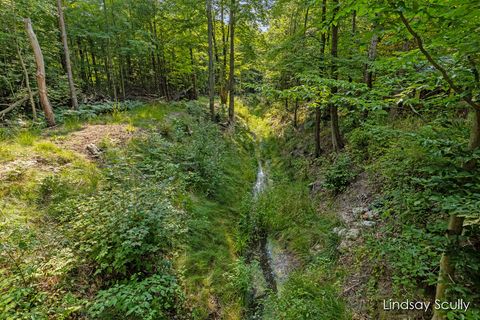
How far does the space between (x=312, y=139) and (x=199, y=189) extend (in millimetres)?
6153

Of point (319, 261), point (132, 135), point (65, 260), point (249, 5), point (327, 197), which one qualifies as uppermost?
point (249, 5)

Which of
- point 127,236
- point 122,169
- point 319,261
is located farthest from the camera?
point 122,169

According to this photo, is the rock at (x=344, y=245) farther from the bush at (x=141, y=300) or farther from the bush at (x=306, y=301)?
the bush at (x=141, y=300)

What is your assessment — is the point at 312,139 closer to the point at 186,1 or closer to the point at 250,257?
the point at 250,257

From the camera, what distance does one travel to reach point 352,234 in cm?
492

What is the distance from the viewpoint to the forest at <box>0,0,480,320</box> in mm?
2277

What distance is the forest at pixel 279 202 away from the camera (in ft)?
7.47

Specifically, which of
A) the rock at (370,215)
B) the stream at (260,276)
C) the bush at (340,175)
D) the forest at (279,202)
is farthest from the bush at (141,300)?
the bush at (340,175)

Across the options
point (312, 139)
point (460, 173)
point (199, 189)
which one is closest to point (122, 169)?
point (199, 189)

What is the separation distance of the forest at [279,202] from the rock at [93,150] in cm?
6

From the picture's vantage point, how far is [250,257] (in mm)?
5918

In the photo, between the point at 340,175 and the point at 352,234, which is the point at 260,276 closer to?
the point at 352,234

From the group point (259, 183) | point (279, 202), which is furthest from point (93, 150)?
point (259, 183)

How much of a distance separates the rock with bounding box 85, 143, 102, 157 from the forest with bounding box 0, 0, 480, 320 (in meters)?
0.06
